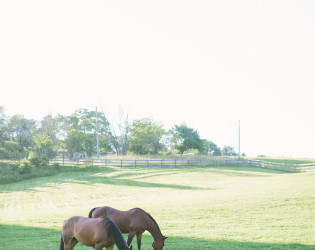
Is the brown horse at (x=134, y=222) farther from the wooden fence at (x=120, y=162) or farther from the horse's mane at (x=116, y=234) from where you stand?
the wooden fence at (x=120, y=162)

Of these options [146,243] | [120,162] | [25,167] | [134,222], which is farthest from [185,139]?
A: [134,222]

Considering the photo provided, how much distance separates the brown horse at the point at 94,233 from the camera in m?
4.49

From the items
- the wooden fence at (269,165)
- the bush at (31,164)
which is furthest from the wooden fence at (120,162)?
the wooden fence at (269,165)

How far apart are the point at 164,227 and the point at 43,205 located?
41.6 ft

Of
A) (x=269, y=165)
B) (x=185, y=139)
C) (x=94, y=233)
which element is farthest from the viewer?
(x=185, y=139)

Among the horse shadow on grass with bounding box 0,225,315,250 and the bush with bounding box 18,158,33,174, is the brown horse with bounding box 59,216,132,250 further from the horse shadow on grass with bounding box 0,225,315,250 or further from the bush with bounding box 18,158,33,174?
the bush with bounding box 18,158,33,174

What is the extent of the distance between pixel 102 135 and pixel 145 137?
9.48m

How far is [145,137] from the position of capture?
5947cm

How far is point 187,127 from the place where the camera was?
64062 millimetres

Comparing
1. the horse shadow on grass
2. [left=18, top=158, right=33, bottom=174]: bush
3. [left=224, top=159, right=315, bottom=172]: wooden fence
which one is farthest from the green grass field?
[left=224, top=159, right=315, bottom=172]: wooden fence

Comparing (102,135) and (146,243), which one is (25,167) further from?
(146,243)

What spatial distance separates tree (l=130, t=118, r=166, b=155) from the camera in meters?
59.5

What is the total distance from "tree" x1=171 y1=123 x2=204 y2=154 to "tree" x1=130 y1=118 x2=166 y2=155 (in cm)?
351

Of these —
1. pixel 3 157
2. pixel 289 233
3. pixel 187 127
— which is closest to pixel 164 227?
pixel 289 233
